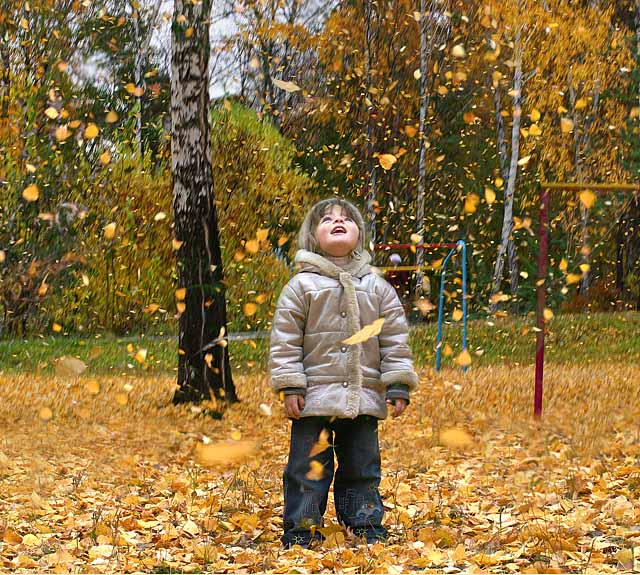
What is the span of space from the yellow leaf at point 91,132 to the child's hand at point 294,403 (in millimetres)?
8116

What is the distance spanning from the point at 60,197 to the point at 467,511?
305 inches

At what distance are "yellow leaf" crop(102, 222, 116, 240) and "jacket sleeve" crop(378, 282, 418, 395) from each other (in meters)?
7.18

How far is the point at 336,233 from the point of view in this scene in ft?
12.1

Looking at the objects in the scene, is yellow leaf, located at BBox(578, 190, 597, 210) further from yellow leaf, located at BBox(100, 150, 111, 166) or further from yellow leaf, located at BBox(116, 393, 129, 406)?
yellow leaf, located at BBox(100, 150, 111, 166)

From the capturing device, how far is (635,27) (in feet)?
36.0

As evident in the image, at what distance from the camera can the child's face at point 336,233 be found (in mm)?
3693

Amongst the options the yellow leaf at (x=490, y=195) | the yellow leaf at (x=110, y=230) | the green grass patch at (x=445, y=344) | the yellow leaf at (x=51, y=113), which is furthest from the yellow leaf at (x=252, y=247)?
the yellow leaf at (x=490, y=195)

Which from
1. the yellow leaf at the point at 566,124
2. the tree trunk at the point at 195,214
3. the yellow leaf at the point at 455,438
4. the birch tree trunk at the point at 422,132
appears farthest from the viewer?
the birch tree trunk at the point at 422,132

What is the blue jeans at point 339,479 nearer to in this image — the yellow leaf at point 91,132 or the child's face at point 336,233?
the child's face at point 336,233

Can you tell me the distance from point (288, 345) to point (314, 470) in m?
0.51

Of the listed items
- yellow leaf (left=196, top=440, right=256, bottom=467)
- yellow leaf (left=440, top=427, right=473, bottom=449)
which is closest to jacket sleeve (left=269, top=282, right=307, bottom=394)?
yellow leaf (left=196, top=440, right=256, bottom=467)

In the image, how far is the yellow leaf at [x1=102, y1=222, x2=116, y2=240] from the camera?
1043cm

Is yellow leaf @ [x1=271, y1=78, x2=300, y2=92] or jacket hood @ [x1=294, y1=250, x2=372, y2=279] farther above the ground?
yellow leaf @ [x1=271, y1=78, x2=300, y2=92]

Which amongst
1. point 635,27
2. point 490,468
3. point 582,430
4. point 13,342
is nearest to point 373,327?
point 490,468
